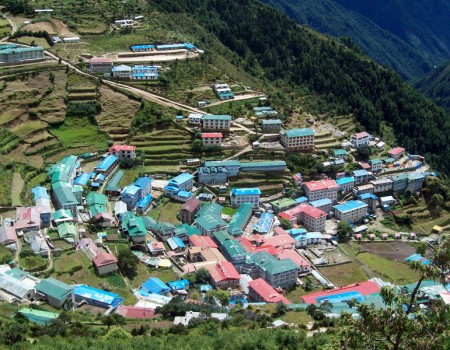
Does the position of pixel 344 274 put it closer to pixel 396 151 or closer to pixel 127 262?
pixel 127 262

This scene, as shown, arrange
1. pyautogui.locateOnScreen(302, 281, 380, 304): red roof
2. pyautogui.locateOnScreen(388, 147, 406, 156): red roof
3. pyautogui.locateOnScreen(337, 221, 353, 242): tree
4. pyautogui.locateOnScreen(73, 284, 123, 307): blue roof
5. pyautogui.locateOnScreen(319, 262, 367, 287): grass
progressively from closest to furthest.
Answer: pyautogui.locateOnScreen(73, 284, 123, 307): blue roof → pyautogui.locateOnScreen(302, 281, 380, 304): red roof → pyautogui.locateOnScreen(319, 262, 367, 287): grass → pyautogui.locateOnScreen(337, 221, 353, 242): tree → pyautogui.locateOnScreen(388, 147, 406, 156): red roof

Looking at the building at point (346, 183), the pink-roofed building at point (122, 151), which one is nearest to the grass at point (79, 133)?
the pink-roofed building at point (122, 151)

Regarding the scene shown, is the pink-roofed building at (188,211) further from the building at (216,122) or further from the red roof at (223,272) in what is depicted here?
the building at (216,122)

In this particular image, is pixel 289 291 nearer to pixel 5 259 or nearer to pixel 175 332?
pixel 175 332

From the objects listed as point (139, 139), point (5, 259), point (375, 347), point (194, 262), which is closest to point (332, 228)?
point (194, 262)

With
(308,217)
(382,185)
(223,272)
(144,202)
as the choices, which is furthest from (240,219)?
A: (382,185)

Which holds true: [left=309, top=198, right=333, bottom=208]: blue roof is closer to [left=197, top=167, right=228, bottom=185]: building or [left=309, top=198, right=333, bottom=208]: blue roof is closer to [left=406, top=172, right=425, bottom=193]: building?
[left=197, top=167, right=228, bottom=185]: building

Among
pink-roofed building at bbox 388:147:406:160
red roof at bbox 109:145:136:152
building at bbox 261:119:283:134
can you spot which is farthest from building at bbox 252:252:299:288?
pink-roofed building at bbox 388:147:406:160
